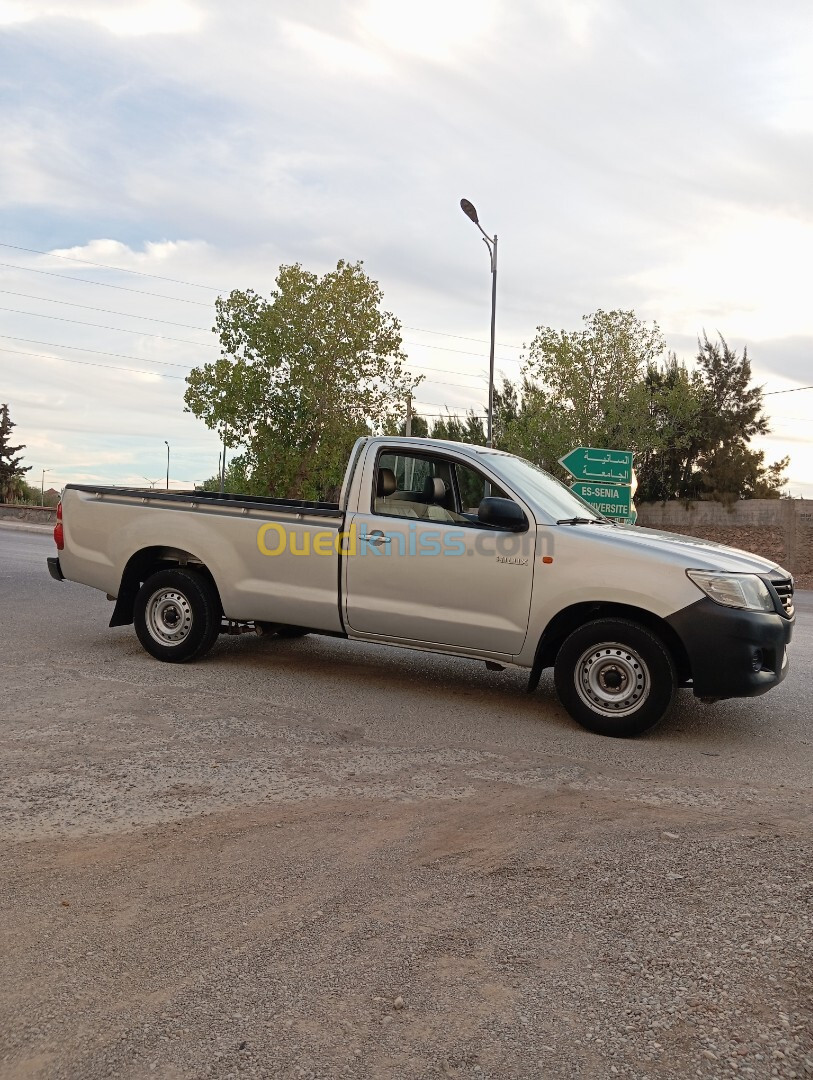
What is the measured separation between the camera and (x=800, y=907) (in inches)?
141

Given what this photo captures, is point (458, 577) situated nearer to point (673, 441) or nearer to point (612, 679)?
point (612, 679)

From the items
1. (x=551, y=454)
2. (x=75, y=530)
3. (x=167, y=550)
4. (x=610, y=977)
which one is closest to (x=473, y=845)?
(x=610, y=977)

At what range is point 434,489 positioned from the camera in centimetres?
732

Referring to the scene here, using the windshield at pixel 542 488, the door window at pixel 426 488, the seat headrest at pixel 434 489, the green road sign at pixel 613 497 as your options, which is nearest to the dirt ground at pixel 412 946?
the windshield at pixel 542 488

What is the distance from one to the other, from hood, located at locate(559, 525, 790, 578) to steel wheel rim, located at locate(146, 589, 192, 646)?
10.6ft

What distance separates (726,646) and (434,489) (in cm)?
244

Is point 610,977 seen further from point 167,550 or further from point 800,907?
point 167,550

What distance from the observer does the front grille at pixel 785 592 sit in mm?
6484

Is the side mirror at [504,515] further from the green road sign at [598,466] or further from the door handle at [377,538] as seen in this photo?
the green road sign at [598,466]

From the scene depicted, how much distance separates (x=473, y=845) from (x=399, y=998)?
Result: 4.34ft

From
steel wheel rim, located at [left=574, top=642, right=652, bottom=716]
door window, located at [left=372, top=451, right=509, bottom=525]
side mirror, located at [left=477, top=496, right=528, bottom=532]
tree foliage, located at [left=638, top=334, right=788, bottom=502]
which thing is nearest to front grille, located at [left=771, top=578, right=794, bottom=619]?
steel wheel rim, located at [left=574, top=642, right=652, bottom=716]

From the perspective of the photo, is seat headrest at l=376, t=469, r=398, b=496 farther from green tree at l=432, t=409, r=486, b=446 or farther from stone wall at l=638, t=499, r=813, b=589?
green tree at l=432, t=409, r=486, b=446

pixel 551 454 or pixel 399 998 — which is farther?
pixel 551 454

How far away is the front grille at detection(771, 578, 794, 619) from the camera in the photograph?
6.48m
